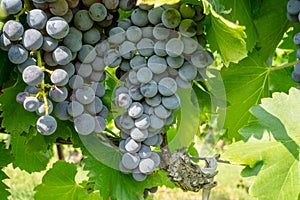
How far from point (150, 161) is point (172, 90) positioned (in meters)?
0.18

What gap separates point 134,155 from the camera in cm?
126

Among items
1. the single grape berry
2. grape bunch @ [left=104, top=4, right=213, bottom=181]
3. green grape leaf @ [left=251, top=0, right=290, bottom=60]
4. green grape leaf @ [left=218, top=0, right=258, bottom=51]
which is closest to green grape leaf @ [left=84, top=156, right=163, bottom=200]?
grape bunch @ [left=104, top=4, right=213, bottom=181]

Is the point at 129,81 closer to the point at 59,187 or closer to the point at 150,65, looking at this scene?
the point at 150,65

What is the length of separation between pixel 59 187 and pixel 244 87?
0.79 meters

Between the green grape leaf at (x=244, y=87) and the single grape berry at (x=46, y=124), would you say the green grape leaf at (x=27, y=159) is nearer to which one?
the green grape leaf at (x=244, y=87)

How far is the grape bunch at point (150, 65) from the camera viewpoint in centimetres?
123

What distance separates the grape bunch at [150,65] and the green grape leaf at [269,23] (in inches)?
15.8

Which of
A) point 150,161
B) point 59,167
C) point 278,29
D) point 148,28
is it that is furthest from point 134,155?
point 59,167

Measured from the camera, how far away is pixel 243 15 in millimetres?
1465

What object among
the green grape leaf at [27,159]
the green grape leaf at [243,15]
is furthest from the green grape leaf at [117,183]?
the green grape leaf at [27,159]

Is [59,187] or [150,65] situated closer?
[150,65]

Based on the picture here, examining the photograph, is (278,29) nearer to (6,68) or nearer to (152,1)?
(152,1)

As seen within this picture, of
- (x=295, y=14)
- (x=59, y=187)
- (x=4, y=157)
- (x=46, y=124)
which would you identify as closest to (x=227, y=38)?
(x=295, y=14)

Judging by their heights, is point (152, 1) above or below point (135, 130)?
above
